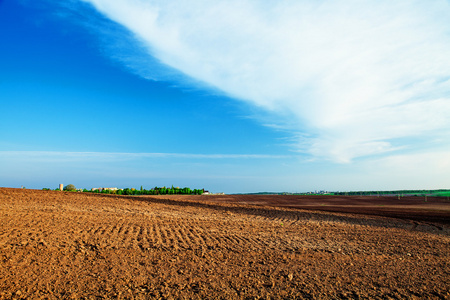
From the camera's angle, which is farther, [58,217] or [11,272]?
[58,217]

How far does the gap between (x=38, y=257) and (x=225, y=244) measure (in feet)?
16.5

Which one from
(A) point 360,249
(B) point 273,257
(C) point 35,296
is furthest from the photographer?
(A) point 360,249

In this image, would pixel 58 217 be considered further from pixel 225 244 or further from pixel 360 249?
pixel 360 249

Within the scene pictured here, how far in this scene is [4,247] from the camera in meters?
7.16

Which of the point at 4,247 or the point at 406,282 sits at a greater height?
the point at 4,247

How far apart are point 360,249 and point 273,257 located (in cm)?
336

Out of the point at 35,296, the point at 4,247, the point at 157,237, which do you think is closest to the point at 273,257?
the point at 157,237

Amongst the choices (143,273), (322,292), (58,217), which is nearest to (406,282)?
(322,292)

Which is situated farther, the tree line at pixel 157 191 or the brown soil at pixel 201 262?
the tree line at pixel 157 191

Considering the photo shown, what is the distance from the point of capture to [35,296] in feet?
16.5

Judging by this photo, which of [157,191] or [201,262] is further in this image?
[157,191]

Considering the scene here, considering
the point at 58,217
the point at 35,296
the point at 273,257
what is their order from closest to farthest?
1. the point at 35,296
2. the point at 273,257
3. the point at 58,217

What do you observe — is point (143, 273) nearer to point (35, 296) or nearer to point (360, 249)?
point (35, 296)

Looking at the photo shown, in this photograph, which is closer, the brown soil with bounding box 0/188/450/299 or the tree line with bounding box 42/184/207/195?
the brown soil with bounding box 0/188/450/299
